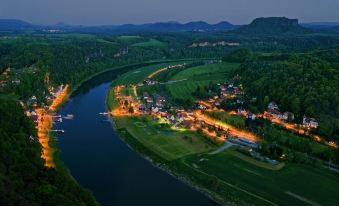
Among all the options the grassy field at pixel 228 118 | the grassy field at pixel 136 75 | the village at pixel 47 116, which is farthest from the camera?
the grassy field at pixel 136 75

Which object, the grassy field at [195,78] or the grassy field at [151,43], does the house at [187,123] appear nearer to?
the grassy field at [195,78]

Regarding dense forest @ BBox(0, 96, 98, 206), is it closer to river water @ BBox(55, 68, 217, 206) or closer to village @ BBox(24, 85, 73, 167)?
village @ BBox(24, 85, 73, 167)

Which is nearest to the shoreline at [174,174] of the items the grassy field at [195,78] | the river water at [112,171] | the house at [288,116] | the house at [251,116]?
the river water at [112,171]

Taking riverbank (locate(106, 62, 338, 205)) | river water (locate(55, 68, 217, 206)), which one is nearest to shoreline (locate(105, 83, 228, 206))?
riverbank (locate(106, 62, 338, 205))

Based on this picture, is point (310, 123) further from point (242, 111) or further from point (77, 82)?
point (77, 82)

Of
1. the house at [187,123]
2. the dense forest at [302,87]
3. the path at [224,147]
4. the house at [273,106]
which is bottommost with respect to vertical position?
the path at [224,147]

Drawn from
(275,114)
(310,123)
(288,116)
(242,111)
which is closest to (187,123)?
(242,111)
